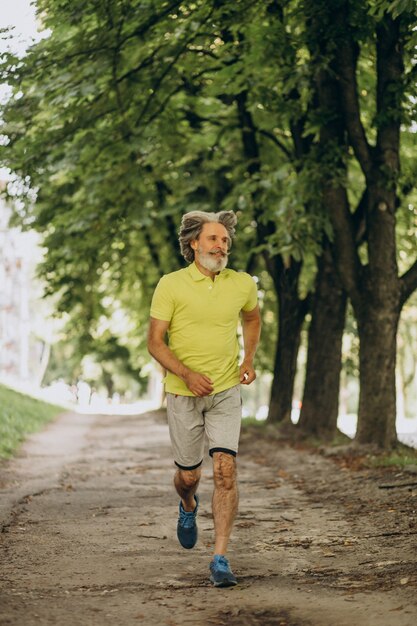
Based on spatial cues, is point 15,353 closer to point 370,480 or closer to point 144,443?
point 144,443

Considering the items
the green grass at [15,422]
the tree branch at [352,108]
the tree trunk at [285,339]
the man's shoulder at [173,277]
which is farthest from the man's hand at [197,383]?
the tree trunk at [285,339]

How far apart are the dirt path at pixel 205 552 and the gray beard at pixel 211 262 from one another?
1842 mm

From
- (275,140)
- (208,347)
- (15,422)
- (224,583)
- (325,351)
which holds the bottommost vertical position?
(224,583)

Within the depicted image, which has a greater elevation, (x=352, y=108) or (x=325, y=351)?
(x=352, y=108)

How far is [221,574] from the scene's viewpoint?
6.06m

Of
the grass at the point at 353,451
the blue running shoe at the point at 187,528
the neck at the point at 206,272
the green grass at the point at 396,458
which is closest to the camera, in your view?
the neck at the point at 206,272

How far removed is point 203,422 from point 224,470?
412 mm

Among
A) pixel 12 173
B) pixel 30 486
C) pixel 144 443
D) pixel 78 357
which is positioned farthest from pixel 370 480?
pixel 78 357

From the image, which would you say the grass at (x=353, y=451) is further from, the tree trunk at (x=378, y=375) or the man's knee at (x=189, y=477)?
the man's knee at (x=189, y=477)

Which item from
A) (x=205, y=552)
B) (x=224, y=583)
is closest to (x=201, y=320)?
(x=224, y=583)

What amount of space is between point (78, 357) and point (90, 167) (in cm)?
1459

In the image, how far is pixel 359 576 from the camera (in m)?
6.36

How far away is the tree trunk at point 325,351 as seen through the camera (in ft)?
57.4

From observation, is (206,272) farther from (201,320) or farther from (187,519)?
(187,519)
